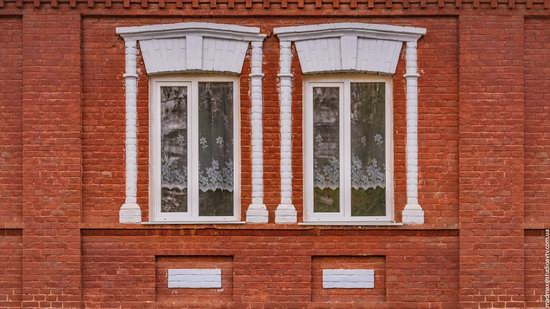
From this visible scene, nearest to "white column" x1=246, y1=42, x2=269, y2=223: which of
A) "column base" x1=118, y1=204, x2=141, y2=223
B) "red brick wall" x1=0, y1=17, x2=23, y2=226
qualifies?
"column base" x1=118, y1=204, x2=141, y2=223

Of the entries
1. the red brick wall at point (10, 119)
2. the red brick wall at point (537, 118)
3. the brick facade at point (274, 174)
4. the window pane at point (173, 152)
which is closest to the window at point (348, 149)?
the brick facade at point (274, 174)

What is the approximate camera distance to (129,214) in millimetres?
9195

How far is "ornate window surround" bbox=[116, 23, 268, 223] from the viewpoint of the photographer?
30.2ft

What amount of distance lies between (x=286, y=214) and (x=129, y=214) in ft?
5.94

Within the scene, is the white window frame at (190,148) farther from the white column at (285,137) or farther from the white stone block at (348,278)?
the white stone block at (348,278)

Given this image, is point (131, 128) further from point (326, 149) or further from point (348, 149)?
point (348, 149)

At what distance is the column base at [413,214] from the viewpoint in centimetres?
920

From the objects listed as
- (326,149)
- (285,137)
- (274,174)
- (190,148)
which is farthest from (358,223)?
(190,148)

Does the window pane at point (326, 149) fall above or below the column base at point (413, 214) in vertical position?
above

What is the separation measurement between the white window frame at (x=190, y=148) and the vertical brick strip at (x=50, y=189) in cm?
84

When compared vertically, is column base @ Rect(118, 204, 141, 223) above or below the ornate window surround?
below

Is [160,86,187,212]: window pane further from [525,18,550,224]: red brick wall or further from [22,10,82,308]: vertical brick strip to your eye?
[525,18,550,224]: red brick wall

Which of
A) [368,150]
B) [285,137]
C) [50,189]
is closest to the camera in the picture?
[50,189]

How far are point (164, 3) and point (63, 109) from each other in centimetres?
168
